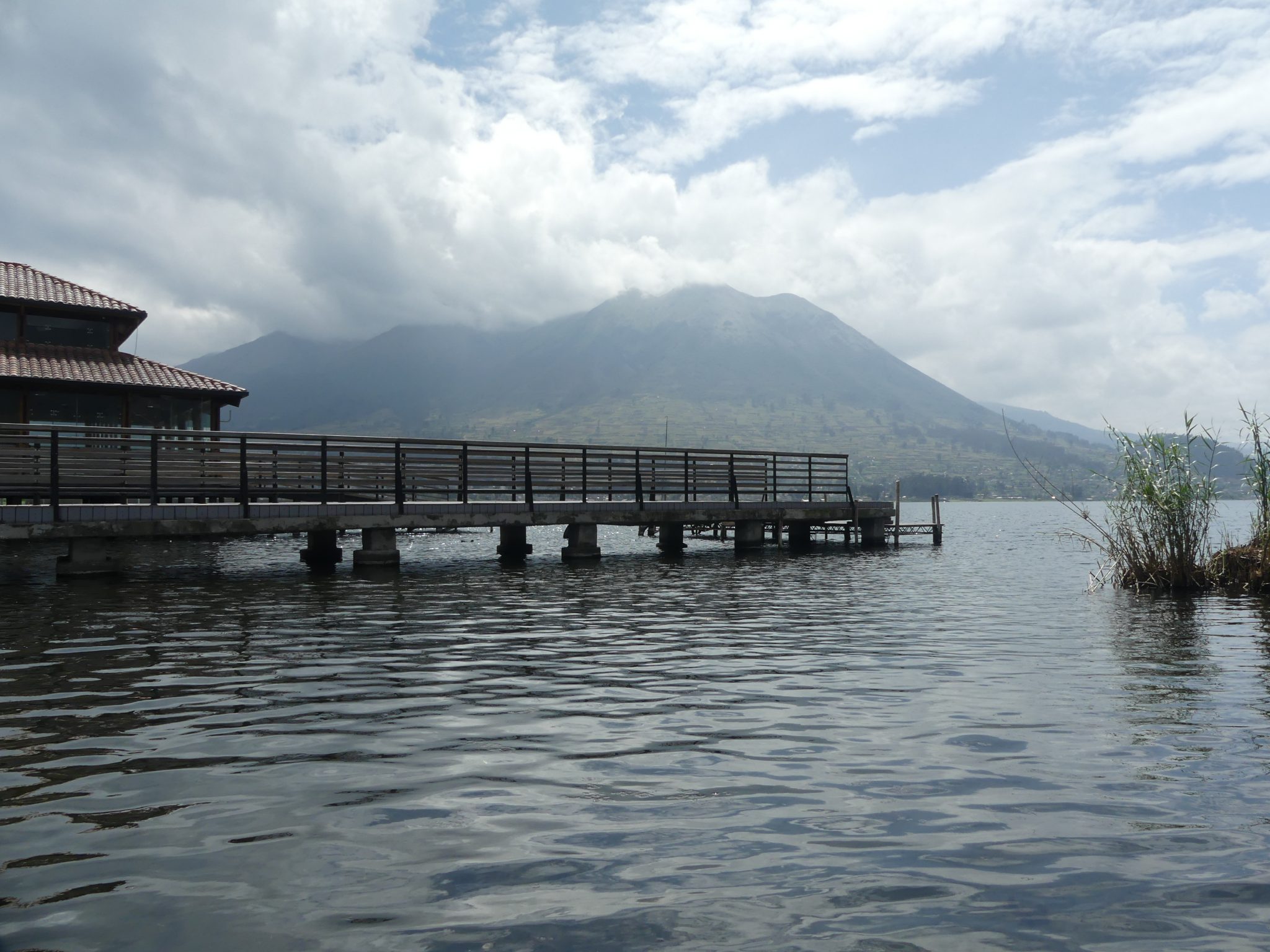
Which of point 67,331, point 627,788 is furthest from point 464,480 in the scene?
point 627,788

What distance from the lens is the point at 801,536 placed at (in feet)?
111

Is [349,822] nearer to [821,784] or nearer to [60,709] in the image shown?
[821,784]

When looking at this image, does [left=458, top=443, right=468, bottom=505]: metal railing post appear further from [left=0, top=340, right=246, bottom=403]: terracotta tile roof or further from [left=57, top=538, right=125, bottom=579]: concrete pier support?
[left=0, top=340, right=246, bottom=403]: terracotta tile roof

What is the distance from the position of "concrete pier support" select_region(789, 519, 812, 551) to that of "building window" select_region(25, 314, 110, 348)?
24.0 meters

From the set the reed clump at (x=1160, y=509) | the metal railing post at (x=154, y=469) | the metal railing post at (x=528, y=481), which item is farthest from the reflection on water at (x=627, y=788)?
the metal railing post at (x=528, y=481)

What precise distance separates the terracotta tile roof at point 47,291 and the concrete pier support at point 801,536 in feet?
76.1

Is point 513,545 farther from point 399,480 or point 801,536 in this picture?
point 801,536

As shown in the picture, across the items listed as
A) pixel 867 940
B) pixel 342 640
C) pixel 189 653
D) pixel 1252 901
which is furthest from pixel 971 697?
pixel 189 653

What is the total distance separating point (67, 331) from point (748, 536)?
2314 centimetres

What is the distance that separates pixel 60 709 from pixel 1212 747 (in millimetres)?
8368

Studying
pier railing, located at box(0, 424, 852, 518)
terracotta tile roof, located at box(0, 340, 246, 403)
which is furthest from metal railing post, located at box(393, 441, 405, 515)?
terracotta tile roof, located at box(0, 340, 246, 403)

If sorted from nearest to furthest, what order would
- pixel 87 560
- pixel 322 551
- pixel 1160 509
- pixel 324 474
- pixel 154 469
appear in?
pixel 1160 509
pixel 87 560
pixel 154 469
pixel 324 474
pixel 322 551

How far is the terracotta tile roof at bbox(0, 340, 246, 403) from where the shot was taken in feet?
96.3

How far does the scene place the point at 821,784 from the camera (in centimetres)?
573
